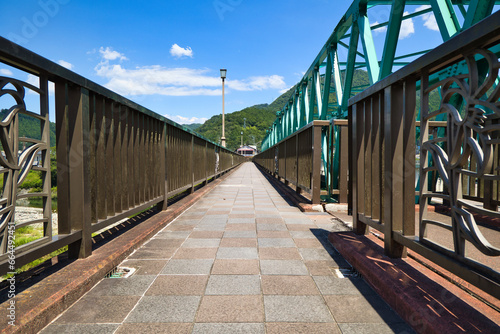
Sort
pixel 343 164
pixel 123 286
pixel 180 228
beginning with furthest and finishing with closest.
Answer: pixel 343 164
pixel 180 228
pixel 123 286

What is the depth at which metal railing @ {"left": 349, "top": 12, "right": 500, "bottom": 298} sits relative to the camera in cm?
145

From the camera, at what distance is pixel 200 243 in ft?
11.2

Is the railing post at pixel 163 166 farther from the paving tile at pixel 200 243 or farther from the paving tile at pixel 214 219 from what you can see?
the paving tile at pixel 200 243

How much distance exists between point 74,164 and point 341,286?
89.2 inches

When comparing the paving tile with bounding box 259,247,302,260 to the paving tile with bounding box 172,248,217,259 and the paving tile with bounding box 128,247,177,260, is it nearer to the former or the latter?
the paving tile with bounding box 172,248,217,259

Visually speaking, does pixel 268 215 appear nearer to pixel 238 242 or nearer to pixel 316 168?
pixel 316 168

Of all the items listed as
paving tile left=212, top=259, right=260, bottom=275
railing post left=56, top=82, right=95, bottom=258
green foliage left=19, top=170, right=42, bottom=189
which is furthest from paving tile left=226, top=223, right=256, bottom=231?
green foliage left=19, top=170, right=42, bottom=189

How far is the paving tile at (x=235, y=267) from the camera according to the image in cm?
255

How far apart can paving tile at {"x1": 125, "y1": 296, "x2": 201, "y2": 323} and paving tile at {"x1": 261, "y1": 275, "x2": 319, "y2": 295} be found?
21.1 inches

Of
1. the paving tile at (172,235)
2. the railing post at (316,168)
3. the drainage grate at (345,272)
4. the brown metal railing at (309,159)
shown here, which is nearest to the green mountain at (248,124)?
the brown metal railing at (309,159)

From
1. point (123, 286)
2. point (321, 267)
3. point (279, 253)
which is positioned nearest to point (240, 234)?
point (279, 253)

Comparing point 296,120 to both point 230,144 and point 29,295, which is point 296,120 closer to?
point 29,295

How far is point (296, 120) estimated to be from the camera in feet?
71.9

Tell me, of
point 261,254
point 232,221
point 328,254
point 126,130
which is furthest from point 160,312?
point 232,221
